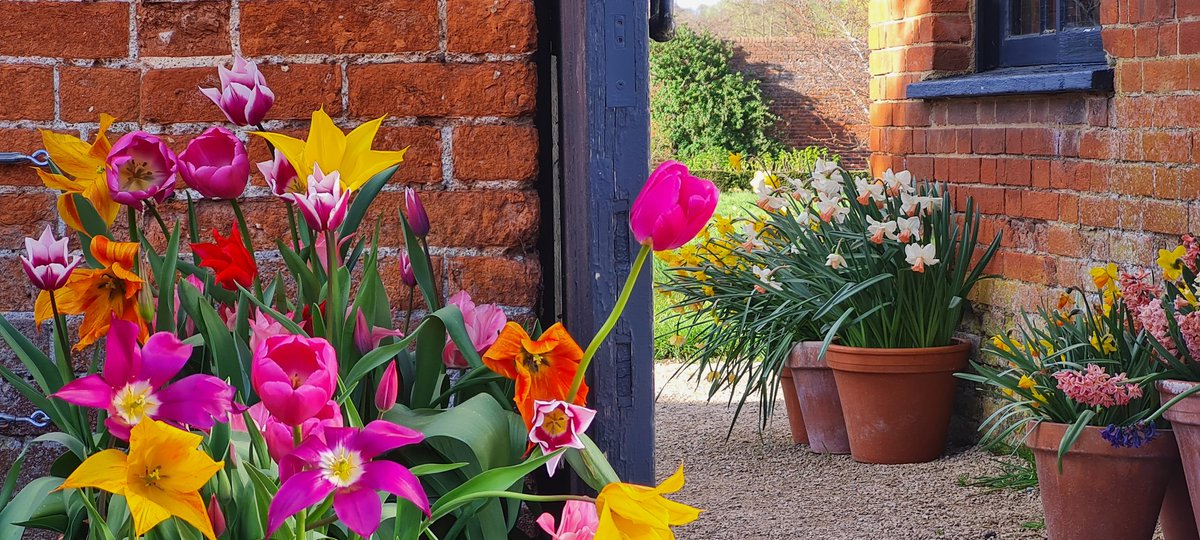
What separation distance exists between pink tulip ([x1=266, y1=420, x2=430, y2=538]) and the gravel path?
7.65 ft

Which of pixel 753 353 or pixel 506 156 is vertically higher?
pixel 506 156

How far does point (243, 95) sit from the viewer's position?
3.40 feet

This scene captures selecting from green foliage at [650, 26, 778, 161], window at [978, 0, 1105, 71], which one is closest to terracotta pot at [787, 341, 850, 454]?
window at [978, 0, 1105, 71]

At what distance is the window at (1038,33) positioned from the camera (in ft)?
11.3

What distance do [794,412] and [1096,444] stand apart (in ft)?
4.82

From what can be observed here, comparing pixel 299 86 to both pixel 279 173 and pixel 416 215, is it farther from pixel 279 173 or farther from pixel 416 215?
pixel 279 173

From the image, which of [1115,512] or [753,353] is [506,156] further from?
[753,353]

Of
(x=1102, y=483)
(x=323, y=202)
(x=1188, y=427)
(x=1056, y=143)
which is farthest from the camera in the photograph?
(x=1056, y=143)

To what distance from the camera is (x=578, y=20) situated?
111 cm

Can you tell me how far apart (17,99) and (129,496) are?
76cm

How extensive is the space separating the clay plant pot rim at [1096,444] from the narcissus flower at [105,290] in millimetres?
2151

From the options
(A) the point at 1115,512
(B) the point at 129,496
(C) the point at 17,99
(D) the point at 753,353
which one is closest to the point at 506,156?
(C) the point at 17,99

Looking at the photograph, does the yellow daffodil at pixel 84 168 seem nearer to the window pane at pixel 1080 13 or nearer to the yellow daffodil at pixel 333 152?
the yellow daffodil at pixel 333 152

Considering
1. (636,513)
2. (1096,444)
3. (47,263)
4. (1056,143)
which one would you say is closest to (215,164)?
(47,263)
